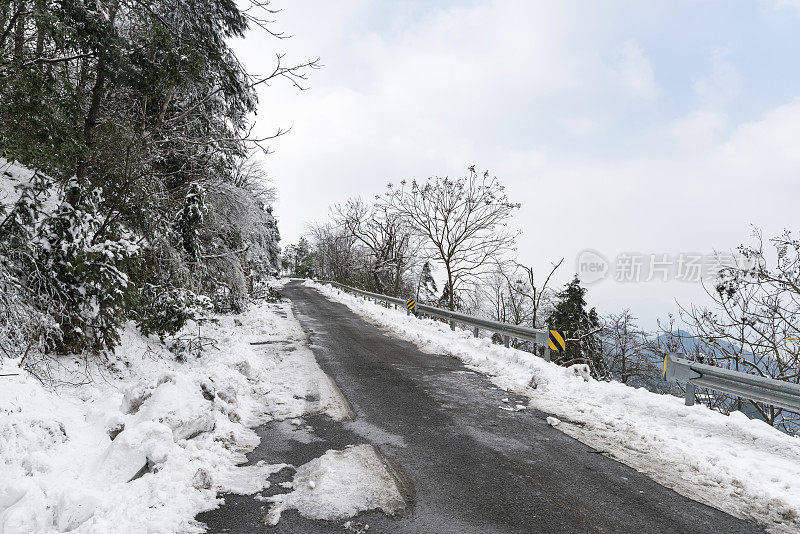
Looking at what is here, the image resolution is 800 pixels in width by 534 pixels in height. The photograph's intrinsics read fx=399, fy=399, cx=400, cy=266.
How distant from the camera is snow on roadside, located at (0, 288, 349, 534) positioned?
284 cm

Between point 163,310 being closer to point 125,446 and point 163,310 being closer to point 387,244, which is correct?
point 125,446

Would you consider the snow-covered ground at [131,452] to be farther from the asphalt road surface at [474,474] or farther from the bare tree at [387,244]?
the bare tree at [387,244]

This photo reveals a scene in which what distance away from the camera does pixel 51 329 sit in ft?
16.5

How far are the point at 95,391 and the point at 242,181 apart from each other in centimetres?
1252

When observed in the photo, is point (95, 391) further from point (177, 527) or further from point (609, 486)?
point (609, 486)

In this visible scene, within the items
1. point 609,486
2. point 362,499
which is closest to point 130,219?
point 362,499

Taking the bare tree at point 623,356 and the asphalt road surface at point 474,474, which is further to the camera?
the bare tree at point 623,356

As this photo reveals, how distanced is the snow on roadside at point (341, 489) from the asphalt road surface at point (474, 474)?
0.35 feet

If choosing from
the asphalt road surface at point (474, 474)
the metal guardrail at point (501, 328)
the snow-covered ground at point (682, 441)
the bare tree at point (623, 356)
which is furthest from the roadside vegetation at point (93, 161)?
the bare tree at point (623, 356)

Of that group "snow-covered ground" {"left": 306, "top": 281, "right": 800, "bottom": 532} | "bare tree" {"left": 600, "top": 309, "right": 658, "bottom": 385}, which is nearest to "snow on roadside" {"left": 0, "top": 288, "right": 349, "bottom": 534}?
"snow-covered ground" {"left": 306, "top": 281, "right": 800, "bottom": 532}

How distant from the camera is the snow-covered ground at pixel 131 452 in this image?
112 inches

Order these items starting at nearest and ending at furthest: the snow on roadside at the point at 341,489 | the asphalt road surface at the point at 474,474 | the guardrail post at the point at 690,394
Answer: the asphalt road surface at the point at 474,474 < the snow on roadside at the point at 341,489 < the guardrail post at the point at 690,394

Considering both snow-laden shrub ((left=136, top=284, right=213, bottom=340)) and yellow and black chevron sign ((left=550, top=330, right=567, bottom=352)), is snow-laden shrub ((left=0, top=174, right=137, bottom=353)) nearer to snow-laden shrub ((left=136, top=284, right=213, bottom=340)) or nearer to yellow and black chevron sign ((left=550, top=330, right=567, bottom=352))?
snow-laden shrub ((left=136, top=284, right=213, bottom=340))

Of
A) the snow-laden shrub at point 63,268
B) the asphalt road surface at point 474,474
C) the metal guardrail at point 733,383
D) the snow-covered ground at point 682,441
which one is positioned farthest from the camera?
the snow-laden shrub at point 63,268
